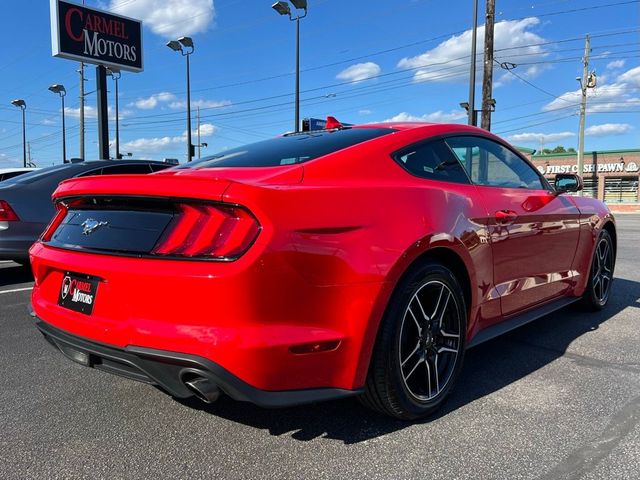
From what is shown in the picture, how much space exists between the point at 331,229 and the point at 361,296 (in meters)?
0.32

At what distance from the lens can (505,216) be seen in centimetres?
331

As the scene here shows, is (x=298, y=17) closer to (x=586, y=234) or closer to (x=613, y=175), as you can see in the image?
(x=586, y=234)

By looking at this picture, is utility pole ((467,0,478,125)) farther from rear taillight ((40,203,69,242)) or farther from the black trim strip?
rear taillight ((40,203,69,242))

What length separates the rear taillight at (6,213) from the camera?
6.05m

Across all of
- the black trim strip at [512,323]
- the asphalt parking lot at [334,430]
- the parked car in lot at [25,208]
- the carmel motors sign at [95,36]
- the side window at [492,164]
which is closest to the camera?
the asphalt parking lot at [334,430]

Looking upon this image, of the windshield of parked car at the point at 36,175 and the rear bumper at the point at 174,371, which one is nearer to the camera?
the rear bumper at the point at 174,371

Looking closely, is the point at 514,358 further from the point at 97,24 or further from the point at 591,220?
the point at 97,24

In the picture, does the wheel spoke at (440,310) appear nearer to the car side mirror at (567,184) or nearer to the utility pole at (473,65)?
the car side mirror at (567,184)

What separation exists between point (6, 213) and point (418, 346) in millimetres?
5351

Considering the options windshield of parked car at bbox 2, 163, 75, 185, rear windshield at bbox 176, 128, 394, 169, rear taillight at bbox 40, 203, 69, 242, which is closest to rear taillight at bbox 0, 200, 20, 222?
windshield of parked car at bbox 2, 163, 75, 185

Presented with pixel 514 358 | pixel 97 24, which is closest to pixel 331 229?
pixel 514 358

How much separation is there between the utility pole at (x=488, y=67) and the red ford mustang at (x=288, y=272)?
13.8 metres

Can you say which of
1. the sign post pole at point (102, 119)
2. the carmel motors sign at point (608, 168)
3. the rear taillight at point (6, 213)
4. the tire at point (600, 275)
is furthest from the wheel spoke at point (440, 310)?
the carmel motors sign at point (608, 168)

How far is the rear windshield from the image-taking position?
9.23 feet
